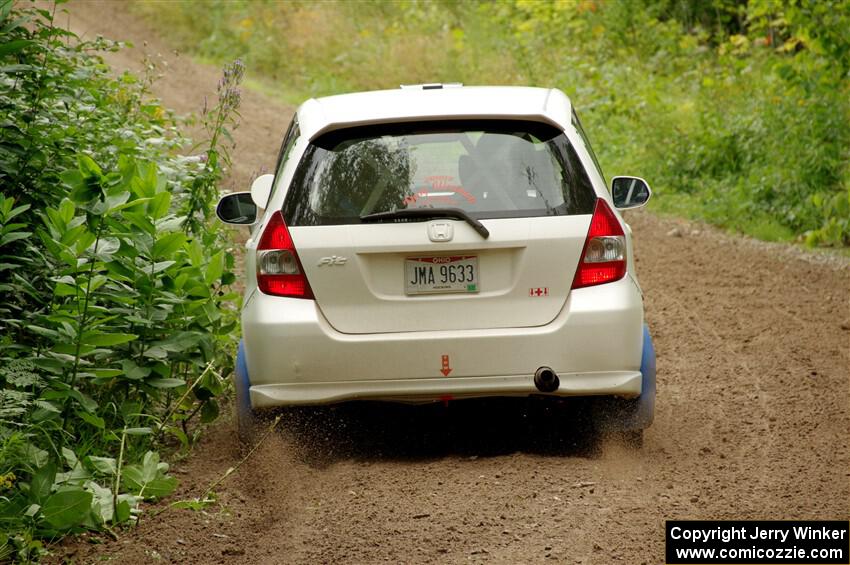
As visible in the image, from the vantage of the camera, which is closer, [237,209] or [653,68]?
[237,209]

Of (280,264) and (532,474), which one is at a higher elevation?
(280,264)

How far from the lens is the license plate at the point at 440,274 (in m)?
5.55

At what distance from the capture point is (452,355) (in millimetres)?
5516

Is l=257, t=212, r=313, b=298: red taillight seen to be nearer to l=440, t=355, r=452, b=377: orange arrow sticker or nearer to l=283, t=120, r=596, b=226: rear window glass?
l=283, t=120, r=596, b=226: rear window glass

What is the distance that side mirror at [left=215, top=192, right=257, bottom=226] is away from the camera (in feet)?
21.3

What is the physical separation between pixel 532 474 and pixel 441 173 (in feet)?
4.75

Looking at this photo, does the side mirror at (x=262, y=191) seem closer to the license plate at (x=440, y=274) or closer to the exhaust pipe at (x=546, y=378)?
the license plate at (x=440, y=274)

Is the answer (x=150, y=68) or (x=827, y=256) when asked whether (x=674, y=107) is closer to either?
(x=827, y=256)

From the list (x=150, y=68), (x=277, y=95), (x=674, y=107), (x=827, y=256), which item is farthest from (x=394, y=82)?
(x=150, y=68)

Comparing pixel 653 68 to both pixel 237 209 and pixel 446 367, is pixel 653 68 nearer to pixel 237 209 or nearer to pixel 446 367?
pixel 237 209

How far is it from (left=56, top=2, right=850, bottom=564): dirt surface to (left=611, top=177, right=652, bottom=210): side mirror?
121cm

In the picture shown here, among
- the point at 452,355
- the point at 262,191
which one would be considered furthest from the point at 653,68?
the point at 452,355

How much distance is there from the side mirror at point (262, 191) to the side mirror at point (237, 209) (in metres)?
0.05

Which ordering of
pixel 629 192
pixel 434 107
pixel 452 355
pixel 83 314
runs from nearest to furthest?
pixel 83 314 < pixel 452 355 < pixel 434 107 < pixel 629 192
